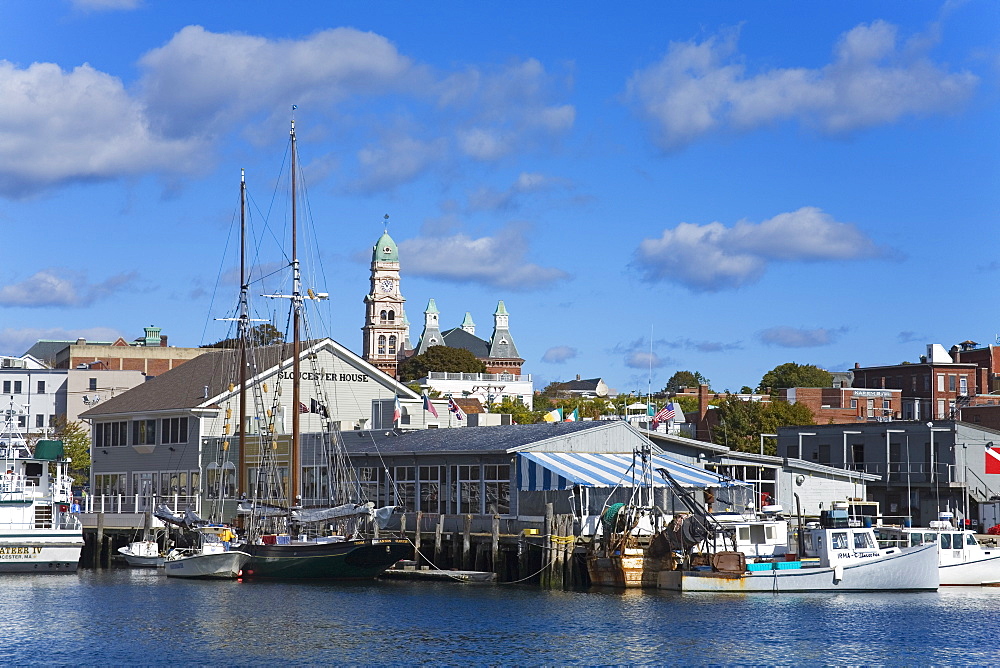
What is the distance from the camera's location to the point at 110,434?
84188mm

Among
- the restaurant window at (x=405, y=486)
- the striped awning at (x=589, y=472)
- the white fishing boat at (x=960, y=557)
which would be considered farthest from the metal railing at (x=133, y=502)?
the white fishing boat at (x=960, y=557)

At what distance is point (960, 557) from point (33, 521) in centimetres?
3793

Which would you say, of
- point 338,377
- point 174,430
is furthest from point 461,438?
point 174,430

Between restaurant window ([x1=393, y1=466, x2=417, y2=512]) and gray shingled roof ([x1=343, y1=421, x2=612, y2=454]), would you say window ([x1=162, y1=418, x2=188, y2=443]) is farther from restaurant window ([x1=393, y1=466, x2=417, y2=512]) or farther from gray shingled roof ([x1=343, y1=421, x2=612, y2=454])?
restaurant window ([x1=393, y1=466, x2=417, y2=512])

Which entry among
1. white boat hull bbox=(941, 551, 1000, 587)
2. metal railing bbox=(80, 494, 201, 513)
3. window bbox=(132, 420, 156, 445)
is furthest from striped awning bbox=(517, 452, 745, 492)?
window bbox=(132, 420, 156, 445)

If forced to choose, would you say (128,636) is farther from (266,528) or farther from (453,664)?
(266,528)

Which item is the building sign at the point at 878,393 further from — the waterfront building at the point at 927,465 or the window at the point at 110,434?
the window at the point at 110,434

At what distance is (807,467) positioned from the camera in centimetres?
6631

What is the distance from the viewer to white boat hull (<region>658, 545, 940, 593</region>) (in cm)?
4978

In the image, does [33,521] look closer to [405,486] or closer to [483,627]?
[405,486]

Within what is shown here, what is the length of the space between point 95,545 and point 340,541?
22.5 metres

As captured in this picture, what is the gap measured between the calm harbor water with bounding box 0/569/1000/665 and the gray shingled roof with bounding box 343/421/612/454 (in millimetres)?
8495

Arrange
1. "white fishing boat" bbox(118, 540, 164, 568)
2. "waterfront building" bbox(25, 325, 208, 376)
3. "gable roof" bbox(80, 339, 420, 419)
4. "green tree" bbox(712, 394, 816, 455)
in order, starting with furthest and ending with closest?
"waterfront building" bbox(25, 325, 208, 376) < "green tree" bbox(712, 394, 816, 455) < "gable roof" bbox(80, 339, 420, 419) < "white fishing boat" bbox(118, 540, 164, 568)

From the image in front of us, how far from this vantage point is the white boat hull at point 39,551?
2406 inches
